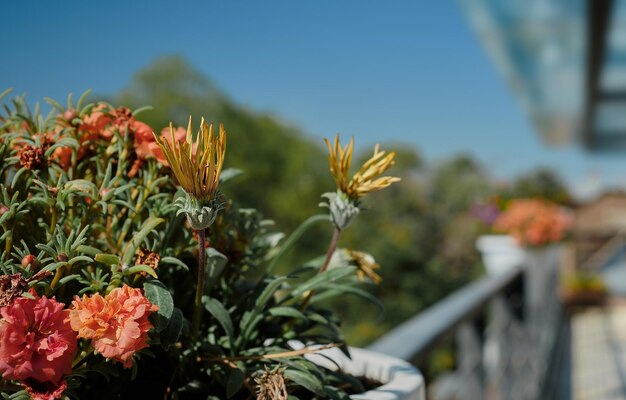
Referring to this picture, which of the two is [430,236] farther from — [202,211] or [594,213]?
[202,211]

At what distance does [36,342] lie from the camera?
36 cm

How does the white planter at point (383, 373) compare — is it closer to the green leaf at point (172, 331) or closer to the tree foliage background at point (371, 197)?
the green leaf at point (172, 331)

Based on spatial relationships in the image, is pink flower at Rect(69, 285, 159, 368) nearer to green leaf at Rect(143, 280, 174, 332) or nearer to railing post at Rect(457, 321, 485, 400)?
green leaf at Rect(143, 280, 174, 332)

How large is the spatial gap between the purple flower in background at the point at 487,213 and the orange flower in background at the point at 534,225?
0.23 meters

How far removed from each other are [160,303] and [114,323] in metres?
0.04

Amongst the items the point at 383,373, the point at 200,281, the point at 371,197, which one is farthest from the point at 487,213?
the point at 371,197

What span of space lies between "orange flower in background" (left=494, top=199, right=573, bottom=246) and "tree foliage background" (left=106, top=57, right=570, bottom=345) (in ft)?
3.62

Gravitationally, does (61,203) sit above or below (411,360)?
above

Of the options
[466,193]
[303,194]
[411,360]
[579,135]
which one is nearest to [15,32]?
[303,194]

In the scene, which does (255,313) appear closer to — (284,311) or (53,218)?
(284,311)

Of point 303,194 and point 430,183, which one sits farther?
point 430,183

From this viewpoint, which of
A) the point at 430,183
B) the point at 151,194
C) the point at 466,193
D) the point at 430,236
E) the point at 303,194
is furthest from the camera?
the point at 430,183

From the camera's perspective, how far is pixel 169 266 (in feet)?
1.70

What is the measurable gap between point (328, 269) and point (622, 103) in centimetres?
900
